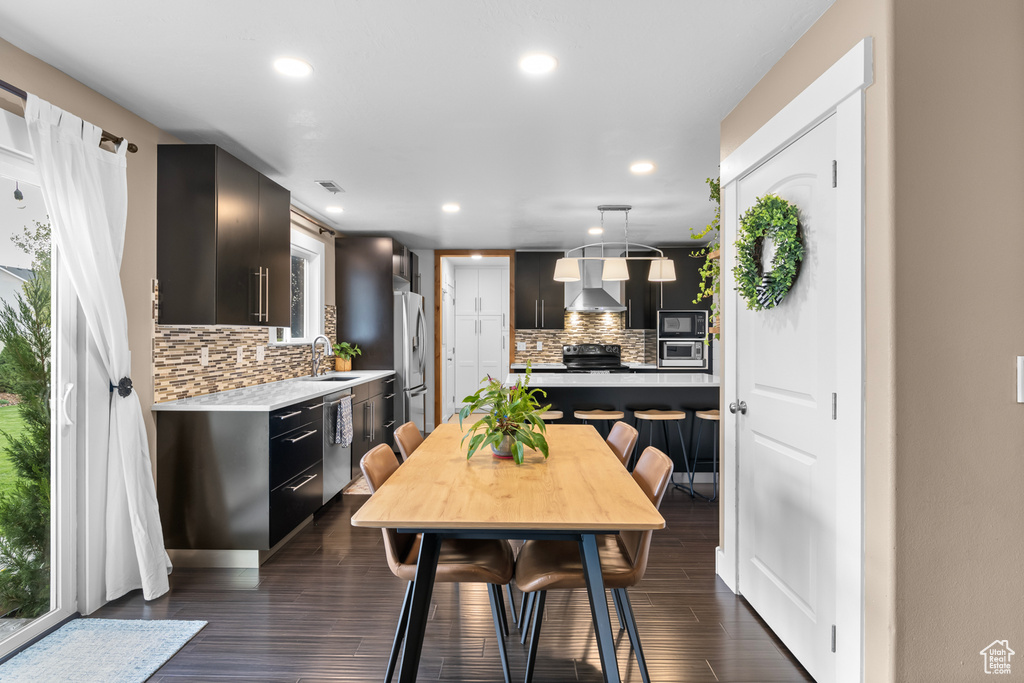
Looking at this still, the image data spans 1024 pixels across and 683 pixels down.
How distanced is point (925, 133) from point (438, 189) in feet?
10.7

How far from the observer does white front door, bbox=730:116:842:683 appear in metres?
1.97

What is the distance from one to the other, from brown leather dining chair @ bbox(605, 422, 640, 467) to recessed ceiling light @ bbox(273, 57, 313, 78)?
2061mm

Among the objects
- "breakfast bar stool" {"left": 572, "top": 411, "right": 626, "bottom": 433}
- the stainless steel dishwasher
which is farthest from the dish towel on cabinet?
"breakfast bar stool" {"left": 572, "top": 411, "right": 626, "bottom": 433}

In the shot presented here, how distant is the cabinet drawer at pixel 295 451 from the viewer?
10.3 ft

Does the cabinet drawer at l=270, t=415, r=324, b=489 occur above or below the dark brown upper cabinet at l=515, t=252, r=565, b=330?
below

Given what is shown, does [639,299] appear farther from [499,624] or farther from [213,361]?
[499,624]

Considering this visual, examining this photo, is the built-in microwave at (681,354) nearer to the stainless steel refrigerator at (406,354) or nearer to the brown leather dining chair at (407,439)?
the stainless steel refrigerator at (406,354)

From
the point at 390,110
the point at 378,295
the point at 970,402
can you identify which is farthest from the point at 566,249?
the point at 970,402

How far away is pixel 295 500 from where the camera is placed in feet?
11.2

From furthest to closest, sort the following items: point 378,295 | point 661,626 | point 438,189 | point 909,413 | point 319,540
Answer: point 378,295 < point 438,189 < point 319,540 < point 661,626 < point 909,413

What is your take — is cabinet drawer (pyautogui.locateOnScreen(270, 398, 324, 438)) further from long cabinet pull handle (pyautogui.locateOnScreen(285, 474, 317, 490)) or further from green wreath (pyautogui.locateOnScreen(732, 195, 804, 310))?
green wreath (pyautogui.locateOnScreen(732, 195, 804, 310))

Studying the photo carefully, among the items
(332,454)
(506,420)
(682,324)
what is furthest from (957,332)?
(682,324)

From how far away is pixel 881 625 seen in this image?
66.3 inches

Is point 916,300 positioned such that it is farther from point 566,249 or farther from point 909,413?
point 566,249
